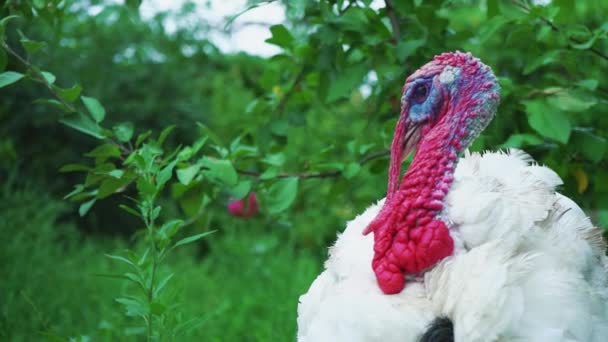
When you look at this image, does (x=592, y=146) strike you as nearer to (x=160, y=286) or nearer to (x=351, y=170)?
(x=351, y=170)

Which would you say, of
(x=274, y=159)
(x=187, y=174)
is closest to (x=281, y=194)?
(x=274, y=159)

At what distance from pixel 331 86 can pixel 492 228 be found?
4.44 feet

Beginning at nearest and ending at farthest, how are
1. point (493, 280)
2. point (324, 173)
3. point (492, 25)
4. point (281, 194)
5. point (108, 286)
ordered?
point (493, 280)
point (492, 25)
point (281, 194)
point (324, 173)
point (108, 286)

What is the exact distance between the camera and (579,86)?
3266mm

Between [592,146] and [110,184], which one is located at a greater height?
[110,184]

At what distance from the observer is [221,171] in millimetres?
3174

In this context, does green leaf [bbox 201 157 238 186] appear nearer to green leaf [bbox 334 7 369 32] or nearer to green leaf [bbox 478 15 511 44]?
green leaf [bbox 334 7 369 32]

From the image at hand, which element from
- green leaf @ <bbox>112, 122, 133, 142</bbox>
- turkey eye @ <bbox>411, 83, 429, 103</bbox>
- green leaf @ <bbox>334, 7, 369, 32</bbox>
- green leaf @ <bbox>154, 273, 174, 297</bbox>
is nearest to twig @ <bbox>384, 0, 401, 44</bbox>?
green leaf @ <bbox>334, 7, 369, 32</bbox>

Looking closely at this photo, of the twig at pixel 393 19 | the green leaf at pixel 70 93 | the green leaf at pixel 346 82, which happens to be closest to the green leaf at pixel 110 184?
the green leaf at pixel 70 93

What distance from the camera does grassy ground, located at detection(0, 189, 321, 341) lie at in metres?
4.40

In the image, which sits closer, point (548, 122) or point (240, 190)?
Answer: point (548, 122)

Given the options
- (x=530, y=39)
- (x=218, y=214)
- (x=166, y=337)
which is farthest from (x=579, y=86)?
(x=218, y=214)

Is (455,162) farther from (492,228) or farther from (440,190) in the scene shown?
(492,228)

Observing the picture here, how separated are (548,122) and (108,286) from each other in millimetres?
3893
